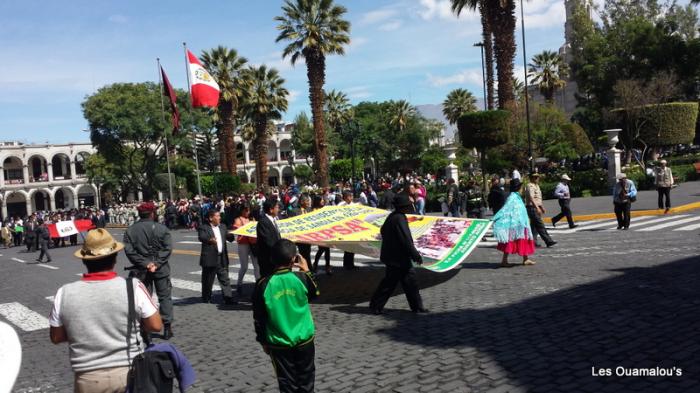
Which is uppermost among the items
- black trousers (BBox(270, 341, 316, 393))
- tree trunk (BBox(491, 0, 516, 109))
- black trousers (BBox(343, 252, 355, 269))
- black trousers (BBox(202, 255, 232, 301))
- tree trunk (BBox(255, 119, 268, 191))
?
tree trunk (BBox(491, 0, 516, 109))

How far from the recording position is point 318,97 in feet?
119

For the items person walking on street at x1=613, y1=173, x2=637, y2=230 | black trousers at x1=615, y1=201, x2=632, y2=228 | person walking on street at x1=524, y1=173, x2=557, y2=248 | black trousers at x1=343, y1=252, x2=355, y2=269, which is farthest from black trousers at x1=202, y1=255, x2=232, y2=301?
black trousers at x1=615, y1=201, x2=632, y2=228

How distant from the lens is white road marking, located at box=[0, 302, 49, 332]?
1011 centimetres

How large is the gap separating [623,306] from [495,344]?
2.14 m

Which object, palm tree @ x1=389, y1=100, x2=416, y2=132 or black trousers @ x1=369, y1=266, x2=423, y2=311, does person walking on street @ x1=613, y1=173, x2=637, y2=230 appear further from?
palm tree @ x1=389, y1=100, x2=416, y2=132

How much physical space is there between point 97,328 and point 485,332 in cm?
478

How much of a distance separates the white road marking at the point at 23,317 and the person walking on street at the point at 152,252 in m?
3.25

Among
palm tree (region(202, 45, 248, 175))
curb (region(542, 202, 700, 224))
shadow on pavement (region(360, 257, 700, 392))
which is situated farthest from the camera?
palm tree (region(202, 45, 248, 175))

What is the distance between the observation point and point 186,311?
33.0 feet

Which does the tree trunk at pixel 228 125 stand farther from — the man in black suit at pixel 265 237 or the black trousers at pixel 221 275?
the man in black suit at pixel 265 237

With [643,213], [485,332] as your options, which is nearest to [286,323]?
[485,332]

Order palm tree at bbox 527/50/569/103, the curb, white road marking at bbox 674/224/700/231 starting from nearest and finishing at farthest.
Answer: white road marking at bbox 674/224/700/231
the curb
palm tree at bbox 527/50/569/103

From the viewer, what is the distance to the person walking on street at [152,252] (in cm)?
803

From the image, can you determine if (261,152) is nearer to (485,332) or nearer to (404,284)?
(404,284)
